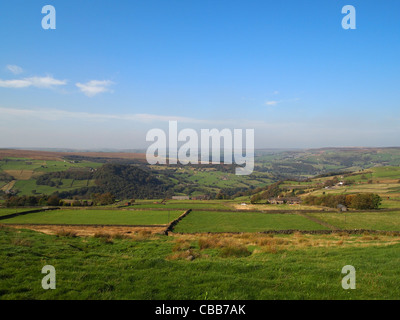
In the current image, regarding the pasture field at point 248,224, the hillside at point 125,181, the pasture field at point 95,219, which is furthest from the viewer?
the hillside at point 125,181

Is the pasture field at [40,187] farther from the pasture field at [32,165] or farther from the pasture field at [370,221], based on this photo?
the pasture field at [370,221]

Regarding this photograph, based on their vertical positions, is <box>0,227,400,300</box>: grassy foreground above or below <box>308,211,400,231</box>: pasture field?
above

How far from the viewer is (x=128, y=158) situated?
568ft

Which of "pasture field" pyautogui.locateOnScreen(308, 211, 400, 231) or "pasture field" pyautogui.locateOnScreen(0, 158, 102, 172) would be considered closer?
"pasture field" pyautogui.locateOnScreen(308, 211, 400, 231)

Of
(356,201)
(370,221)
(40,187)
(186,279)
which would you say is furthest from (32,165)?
(186,279)

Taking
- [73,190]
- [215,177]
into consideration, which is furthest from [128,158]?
[73,190]

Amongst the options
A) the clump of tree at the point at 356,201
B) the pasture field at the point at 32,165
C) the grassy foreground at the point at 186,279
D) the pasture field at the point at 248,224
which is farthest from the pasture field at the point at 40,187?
the clump of tree at the point at 356,201

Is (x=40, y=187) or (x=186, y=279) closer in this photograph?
(x=186, y=279)

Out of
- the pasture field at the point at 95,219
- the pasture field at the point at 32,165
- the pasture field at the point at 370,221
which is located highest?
the pasture field at the point at 32,165

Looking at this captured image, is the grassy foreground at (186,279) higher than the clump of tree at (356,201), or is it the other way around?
the grassy foreground at (186,279)

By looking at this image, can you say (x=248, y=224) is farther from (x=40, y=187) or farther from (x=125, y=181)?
(x=125, y=181)

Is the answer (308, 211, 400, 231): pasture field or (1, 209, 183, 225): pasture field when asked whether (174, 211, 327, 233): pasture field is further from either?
(1, 209, 183, 225): pasture field

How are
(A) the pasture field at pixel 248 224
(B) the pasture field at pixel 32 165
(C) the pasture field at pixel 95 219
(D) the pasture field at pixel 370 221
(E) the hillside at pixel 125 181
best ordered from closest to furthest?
1. (D) the pasture field at pixel 370 221
2. (A) the pasture field at pixel 248 224
3. (C) the pasture field at pixel 95 219
4. (E) the hillside at pixel 125 181
5. (B) the pasture field at pixel 32 165

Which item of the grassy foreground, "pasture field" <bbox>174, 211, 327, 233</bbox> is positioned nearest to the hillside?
"pasture field" <bbox>174, 211, 327, 233</bbox>
